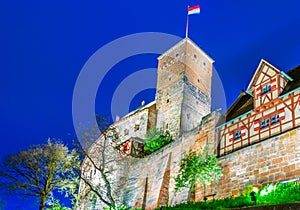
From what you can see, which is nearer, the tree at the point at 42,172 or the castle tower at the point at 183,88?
the tree at the point at 42,172

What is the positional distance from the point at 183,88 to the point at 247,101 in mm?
14437

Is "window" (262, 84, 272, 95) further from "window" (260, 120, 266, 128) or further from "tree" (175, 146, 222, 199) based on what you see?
"tree" (175, 146, 222, 199)

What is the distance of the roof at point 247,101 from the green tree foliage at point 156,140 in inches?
375

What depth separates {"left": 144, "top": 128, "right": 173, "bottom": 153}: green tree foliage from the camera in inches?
1237

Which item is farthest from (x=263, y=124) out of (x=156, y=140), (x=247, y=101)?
(x=156, y=140)

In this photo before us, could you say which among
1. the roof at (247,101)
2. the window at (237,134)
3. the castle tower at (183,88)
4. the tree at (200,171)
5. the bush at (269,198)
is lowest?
the bush at (269,198)

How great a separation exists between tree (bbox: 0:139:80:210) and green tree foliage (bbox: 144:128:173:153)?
7.54m

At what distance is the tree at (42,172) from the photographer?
24.3 meters

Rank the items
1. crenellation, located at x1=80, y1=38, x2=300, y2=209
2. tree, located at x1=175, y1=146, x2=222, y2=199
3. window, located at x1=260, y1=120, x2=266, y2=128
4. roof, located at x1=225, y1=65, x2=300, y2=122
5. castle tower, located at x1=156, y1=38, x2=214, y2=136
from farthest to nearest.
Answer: castle tower, located at x1=156, y1=38, x2=214, y2=136, tree, located at x1=175, y1=146, x2=222, y2=199, window, located at x1=260, y1=120, x2=266, y2=128, roof, located at x1=225, y1=65, x2=300, y2=122, crenellation, located at x1=80, y1=38, x2=300, y2=209

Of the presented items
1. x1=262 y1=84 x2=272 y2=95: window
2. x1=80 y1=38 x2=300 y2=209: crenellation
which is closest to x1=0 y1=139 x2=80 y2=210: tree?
x1=80 y1=38 x2=300 y2=209: crenellation

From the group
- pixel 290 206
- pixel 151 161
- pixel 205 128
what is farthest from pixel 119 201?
pixel 290 206

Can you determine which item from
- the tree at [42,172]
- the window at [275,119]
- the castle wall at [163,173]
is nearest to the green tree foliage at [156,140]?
the castle wall at [163,173]

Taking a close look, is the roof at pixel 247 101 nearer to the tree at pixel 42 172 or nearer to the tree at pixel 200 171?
the tree at pixel 200 171

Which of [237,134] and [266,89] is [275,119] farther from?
[237,134]
